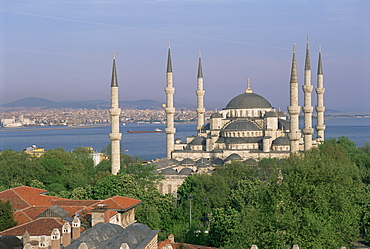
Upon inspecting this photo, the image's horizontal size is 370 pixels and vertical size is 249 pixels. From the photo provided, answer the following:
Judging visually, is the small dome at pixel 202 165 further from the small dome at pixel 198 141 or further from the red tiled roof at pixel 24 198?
the red tiled roof at pixel 24 198

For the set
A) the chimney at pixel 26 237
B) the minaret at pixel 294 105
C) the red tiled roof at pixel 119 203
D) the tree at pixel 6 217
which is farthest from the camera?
the minaret at pixel 294 105

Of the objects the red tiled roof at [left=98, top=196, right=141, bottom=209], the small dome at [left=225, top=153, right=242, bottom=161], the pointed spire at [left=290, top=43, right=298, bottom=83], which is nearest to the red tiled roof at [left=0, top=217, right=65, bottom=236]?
the red tiled roof at [left=98, top=196, right=141, bottom=209]

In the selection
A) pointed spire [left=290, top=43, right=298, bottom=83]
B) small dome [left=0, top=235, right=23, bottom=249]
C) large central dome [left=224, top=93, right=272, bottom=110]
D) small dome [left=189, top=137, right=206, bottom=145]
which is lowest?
small dome [left=0, top=235, right=23, bottom=249]

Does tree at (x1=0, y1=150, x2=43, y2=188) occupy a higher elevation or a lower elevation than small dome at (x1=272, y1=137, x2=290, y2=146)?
lower

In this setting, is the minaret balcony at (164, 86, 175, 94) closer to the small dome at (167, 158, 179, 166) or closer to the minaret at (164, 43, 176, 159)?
the minaret at (164, 43, 176, 159)

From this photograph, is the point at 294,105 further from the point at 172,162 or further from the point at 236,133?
the point at 172,162

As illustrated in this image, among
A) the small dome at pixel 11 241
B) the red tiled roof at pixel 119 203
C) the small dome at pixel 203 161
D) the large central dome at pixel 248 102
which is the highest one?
the large central dome at pixel 248 102

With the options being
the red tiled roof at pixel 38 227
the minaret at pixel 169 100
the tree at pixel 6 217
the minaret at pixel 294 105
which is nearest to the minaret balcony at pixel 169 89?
the minaret at pixel 169 100
